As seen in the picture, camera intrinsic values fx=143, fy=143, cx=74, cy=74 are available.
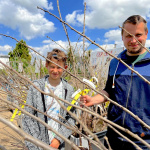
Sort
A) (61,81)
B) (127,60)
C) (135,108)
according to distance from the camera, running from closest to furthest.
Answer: (135,108)
(127,60)
(61,81)

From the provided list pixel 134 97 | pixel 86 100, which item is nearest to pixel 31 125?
pixel 86 100

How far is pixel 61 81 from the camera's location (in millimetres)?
1543

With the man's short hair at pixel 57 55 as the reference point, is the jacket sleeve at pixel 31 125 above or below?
below

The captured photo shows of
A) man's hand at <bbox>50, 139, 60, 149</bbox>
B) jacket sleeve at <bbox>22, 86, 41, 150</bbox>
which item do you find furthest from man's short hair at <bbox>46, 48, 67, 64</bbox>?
man's hand at <bbox>50, 139, 60, 149</bbox>

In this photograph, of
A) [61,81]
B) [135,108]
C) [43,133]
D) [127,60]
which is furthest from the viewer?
[61,81]

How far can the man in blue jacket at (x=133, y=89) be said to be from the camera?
0.96 meters

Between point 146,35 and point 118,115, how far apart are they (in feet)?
2.05

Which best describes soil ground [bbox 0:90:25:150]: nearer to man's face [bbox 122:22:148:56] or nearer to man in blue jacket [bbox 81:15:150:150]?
man in blue jacket [bbox 81:15:150:150]

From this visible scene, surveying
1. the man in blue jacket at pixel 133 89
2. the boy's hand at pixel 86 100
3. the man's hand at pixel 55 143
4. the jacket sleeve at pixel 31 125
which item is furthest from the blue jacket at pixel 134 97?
the jacket sleeve at pixel 31 125

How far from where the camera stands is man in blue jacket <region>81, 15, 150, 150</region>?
956 millimetres

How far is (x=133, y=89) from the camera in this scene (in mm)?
987

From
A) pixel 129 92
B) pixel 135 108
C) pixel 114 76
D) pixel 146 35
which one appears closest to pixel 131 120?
pixel 135 108

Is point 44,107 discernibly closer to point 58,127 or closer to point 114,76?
point 58,127

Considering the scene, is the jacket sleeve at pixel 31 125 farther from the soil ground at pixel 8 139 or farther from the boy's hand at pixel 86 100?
the boy's hand at pixel 86 100
